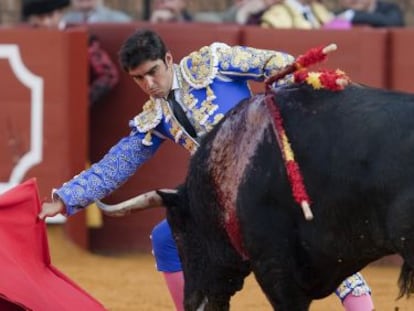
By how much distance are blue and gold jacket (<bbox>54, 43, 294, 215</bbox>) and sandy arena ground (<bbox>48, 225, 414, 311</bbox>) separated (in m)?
1.53

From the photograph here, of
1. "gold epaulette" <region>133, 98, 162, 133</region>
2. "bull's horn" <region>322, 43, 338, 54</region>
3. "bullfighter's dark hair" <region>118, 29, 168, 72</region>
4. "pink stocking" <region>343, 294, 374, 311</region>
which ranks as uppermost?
"bull's horn" <region>322, 43, 338, 54</region>

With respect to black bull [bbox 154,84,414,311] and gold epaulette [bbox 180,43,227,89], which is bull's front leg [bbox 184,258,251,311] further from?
gold epaulette [bbox 180,43,227,89]

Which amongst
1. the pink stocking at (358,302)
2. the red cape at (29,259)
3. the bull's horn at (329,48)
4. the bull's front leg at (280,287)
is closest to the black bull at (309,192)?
the bull's front leg at (280,287)

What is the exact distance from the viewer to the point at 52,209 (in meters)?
5.11

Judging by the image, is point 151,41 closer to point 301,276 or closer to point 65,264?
point 301,276

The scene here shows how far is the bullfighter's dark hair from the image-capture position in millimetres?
4805

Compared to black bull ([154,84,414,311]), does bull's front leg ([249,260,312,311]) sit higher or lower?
lower

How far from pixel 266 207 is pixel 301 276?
26cm

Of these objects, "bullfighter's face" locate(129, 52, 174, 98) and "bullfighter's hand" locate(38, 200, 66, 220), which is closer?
"bullfighter's face" locate(129, 52, 174, 98)

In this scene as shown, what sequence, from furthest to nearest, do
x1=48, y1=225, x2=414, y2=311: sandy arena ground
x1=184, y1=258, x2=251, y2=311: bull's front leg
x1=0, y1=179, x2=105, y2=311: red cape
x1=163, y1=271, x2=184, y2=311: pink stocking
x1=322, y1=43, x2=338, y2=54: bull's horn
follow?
x1=48, y1=225, x2=414, y2=311: sandy arena ground
x1=163, y1=271, x2=184, y2=311: pink stocking
x1=0, y1=179, x2=105, y2=311: red cape
x1=184, y1=258, x2=251, y2=311: bull's front leg
x1=322, y1=43, x2=338, y2=54: bull's horn

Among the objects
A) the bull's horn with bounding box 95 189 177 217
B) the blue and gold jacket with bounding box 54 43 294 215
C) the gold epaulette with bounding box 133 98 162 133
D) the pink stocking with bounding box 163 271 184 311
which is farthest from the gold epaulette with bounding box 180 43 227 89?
the pink stocking with bounding box 163 271 184 311

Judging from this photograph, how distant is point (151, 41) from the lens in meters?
4.83

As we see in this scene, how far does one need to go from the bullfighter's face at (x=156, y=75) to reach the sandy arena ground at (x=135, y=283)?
1849mm

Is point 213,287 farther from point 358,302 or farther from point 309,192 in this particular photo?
point 309,192
